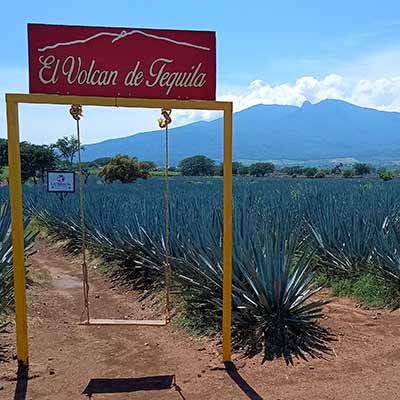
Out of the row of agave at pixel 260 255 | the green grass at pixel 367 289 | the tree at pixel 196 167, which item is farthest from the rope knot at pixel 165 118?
the tree at pixel 196 167

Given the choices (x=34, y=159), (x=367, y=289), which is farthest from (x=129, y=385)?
(x=34, y=159)

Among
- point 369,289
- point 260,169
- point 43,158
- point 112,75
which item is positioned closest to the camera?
point 112,75

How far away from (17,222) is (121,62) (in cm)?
140

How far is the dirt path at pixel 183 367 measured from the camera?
3.89 meters

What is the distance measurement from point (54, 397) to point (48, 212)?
12933 mm

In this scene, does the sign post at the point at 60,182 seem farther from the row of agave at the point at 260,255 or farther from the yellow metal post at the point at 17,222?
the yellow metal post at the point at 17,222

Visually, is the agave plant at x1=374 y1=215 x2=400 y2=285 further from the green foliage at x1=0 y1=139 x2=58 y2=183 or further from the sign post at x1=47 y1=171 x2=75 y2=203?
the green foliage at x1=0 y1=139 x2=58 y2=183

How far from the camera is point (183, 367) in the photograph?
4.41 m

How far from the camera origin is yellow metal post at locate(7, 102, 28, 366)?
13.6 ft

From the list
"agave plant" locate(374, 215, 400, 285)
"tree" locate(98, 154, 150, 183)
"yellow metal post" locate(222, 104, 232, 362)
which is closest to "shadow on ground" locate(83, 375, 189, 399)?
"yellow metal post" locate(222, 104, 232, 362)

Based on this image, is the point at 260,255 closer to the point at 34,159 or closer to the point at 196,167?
the point at 34,159

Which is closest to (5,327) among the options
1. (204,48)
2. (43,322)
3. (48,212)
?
(43,322)

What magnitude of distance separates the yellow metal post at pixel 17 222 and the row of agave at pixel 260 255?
1780mm

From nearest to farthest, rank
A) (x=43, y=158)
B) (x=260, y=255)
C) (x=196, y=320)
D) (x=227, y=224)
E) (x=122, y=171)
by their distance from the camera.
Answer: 1. (x=227, y=224)
2. (x=260, y=255)
3. (x=196, y=320)
4. (x=122, y=171)
5. (x=43, y=158)
